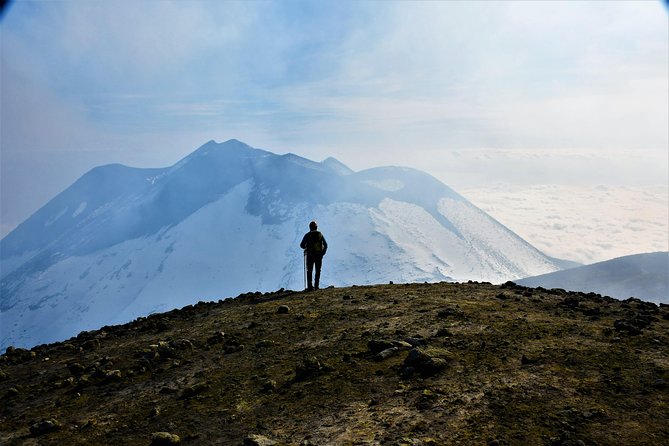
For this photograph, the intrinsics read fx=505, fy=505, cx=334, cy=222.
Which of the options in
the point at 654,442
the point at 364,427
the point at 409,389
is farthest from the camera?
the point at 409,389

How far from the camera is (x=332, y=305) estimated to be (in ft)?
58.9

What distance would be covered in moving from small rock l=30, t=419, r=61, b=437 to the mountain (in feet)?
479

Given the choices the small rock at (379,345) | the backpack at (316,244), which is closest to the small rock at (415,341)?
the small rock at (379,345)

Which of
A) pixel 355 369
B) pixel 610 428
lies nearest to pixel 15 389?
pixel 355 369

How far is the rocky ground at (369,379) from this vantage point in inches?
360

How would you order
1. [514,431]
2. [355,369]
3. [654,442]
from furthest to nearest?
[355,369] < [514,431] < [654,442]

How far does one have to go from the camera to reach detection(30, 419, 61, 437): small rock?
1098 centimetres

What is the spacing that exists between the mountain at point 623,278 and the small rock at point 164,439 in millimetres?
145318

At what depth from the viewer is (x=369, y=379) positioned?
37.1 ft

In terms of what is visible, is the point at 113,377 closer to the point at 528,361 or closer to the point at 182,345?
the point at 182,345

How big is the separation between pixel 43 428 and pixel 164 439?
3.31m

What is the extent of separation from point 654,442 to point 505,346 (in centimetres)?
435

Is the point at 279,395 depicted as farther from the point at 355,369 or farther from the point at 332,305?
the point at 332,305

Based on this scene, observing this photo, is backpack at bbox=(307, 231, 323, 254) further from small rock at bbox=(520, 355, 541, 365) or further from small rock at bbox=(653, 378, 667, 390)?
small rock at bbox=(653, 378, 667, 390)
